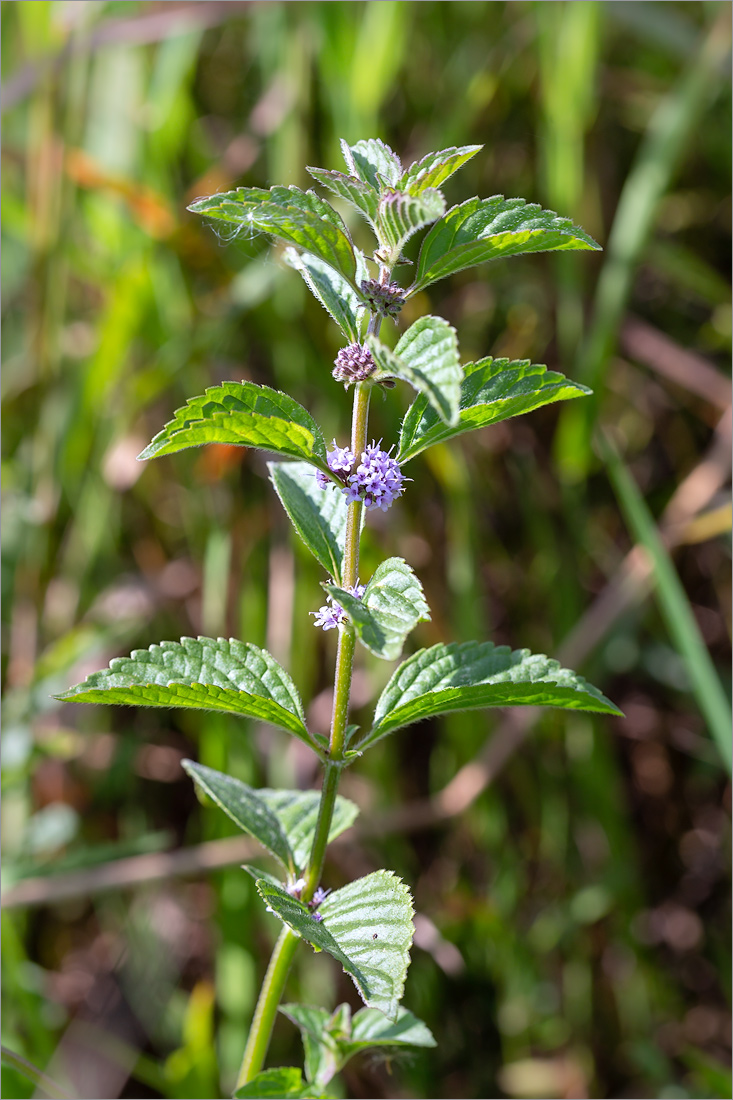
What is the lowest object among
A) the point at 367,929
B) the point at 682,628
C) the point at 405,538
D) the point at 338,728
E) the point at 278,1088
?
the point at 278,1088

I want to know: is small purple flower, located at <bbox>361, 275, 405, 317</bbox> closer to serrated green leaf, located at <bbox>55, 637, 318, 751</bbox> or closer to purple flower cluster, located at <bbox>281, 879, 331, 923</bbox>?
serrated green leaf, located at <bbox>55, 637, 318, 751</bbox>

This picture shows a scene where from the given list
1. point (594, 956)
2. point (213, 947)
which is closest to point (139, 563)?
point (213, 947)

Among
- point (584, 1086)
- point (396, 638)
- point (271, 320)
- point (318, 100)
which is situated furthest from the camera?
point (318, 100)

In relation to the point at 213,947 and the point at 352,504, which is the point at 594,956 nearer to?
the point at 213,947

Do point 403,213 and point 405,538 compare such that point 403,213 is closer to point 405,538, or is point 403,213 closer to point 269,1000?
point 269,1000

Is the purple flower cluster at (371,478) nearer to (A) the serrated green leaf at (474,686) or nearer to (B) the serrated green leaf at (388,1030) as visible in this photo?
(A) the serrated green leaf at (474,686)

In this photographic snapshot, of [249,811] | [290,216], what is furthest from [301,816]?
[290,216]
